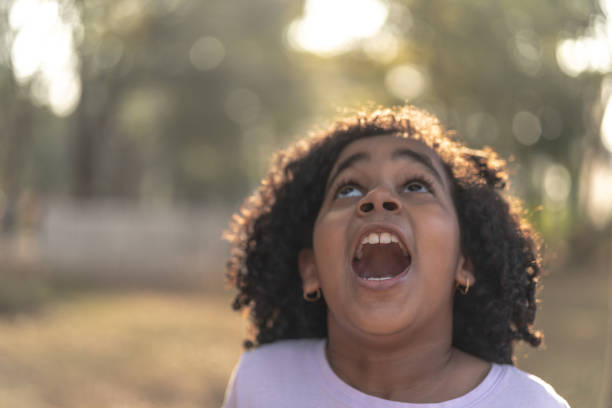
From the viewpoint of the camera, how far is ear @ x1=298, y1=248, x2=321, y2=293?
2.18m

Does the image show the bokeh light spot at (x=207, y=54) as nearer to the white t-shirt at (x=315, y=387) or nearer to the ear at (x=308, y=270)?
the ear at (x=308, y=270)

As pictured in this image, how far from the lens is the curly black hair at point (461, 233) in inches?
86.9

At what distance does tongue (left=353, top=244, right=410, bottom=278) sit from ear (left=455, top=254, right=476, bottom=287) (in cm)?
20

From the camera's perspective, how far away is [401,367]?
1.93 metres

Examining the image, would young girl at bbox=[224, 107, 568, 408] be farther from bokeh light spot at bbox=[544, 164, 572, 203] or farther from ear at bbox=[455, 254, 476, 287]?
bokeh light spot at bbox=[544, 164, 572, 203]

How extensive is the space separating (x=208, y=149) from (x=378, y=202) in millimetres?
22365

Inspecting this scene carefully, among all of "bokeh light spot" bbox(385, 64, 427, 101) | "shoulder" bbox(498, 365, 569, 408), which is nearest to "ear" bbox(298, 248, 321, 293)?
"shoulder" bbox(498, 365, 569, 408)

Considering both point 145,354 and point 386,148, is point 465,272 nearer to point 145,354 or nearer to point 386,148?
point 386,148

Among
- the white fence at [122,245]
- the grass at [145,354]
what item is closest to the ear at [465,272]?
the grass at [145,354]

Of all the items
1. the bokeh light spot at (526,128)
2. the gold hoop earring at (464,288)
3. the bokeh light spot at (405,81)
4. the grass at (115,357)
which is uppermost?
the bokeh light spot at (405,81)

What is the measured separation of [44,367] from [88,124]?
16630mm

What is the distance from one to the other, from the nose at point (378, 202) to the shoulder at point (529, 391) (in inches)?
23.4

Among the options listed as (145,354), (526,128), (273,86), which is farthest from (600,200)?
(273,86)

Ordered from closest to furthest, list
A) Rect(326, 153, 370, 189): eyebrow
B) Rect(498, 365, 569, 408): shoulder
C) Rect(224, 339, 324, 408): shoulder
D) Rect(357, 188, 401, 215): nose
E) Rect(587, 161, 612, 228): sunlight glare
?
Rect(498, 365, 569, 408): shoulder
Rect(357, 188, 401, 215): nose
Rect(224, 339, 324, 408): shoulder
Rect(326, 153, 370, 189): eyebrow
Rect(587, 161, 612, 228): sunlight glare
